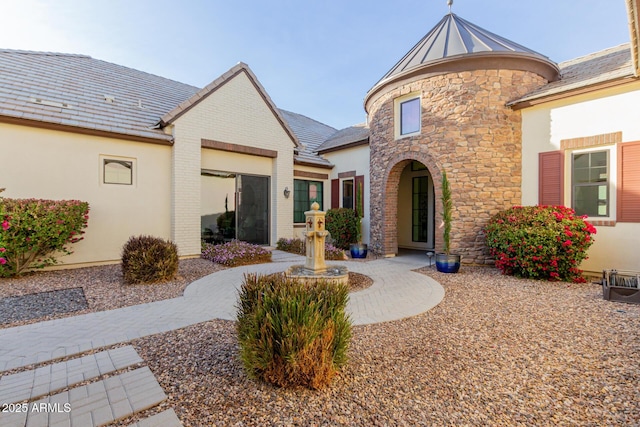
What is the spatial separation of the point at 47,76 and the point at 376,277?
11558mm

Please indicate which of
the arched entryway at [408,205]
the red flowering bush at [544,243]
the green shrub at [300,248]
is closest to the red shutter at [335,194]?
the arched entryway at [408,205]

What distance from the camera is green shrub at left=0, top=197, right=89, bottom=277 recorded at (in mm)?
6074

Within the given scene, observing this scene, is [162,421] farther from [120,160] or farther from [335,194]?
[335,194]

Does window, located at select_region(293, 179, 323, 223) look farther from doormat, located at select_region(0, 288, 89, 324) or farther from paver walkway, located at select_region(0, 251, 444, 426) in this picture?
doormat, located at select_region(0, 288, 89, 324)

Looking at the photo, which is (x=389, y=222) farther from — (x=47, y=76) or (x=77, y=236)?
(x=47, y=76)

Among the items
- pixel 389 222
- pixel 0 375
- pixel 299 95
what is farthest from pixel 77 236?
pixel 299 95

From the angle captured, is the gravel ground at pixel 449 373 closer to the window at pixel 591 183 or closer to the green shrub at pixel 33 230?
the green shrub at pixel 33 230

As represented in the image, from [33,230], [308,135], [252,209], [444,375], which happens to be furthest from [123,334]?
[308,135]

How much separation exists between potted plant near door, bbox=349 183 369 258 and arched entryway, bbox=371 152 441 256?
534 millimetres

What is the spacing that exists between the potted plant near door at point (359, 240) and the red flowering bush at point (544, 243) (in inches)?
158

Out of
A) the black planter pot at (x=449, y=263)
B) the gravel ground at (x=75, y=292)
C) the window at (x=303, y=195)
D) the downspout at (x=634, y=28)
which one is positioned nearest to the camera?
the gravel ground at (x=75, y=292)

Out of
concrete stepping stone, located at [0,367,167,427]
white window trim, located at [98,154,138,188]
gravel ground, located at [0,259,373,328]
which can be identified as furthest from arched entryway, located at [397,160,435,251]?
concrete stepping stone, located at [0,367,167,427]

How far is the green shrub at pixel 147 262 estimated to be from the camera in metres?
6.23

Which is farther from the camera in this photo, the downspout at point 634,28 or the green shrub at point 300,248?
the green shrub at point 300,248
